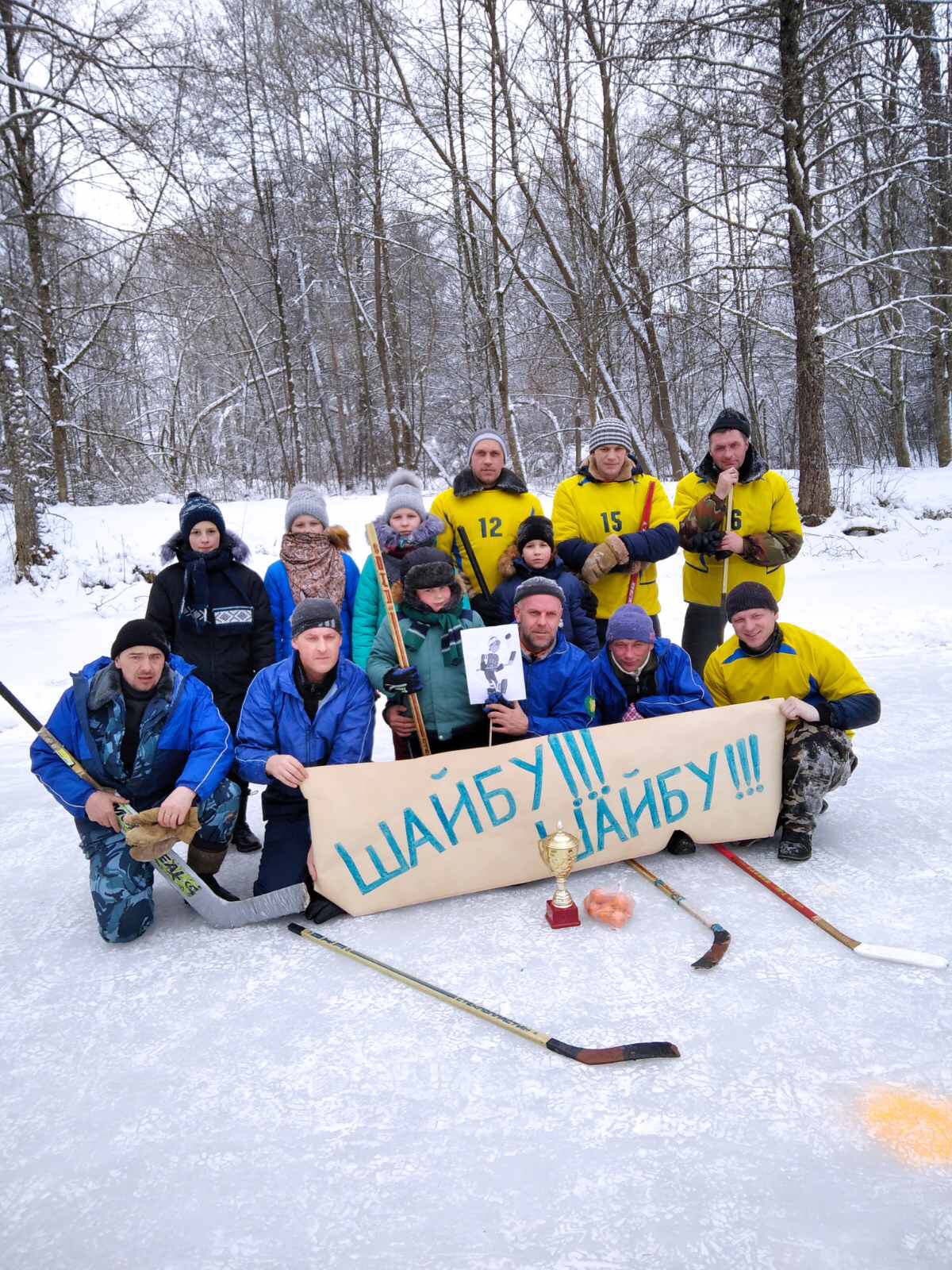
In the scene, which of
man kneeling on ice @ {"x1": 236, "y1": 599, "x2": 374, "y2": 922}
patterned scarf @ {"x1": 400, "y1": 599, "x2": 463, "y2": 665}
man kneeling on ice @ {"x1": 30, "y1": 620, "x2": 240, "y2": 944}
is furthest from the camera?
patterned scarf @ {"x1": 400, "y1": 599, "x2": 463, "y2": 665}

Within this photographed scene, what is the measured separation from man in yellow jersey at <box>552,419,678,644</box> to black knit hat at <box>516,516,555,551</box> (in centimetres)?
21

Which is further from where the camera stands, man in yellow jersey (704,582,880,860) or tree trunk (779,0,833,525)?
tree trunk (779,0,833,525)

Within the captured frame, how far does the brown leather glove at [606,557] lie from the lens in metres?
3.68

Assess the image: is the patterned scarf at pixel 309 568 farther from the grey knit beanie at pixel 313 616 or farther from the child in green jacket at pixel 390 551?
the grey knit beanie at pixel 313 616

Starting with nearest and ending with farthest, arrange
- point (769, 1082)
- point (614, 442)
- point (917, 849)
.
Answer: point (769, 1082) → point (917, 849) → point (614, 442)

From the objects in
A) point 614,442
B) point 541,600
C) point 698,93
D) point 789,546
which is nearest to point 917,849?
point 789,546

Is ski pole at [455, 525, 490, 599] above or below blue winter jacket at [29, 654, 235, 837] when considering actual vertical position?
above

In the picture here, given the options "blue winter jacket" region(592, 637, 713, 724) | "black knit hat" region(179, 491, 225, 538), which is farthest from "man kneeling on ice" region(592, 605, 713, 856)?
"black knit hat" region(179, 491, 225, 538)

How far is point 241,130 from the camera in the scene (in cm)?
1300

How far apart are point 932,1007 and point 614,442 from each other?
8.60 ft

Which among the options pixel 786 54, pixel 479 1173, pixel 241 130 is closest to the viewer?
pixel 479 1173

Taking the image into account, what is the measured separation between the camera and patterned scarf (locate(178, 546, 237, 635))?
3.47m

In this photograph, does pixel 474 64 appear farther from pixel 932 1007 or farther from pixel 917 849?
pixel 932 1007

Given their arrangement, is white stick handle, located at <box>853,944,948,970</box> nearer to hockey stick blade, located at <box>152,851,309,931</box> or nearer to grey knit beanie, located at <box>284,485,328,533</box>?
hockey stick blade, located at <box>152,851,309,931</box>
